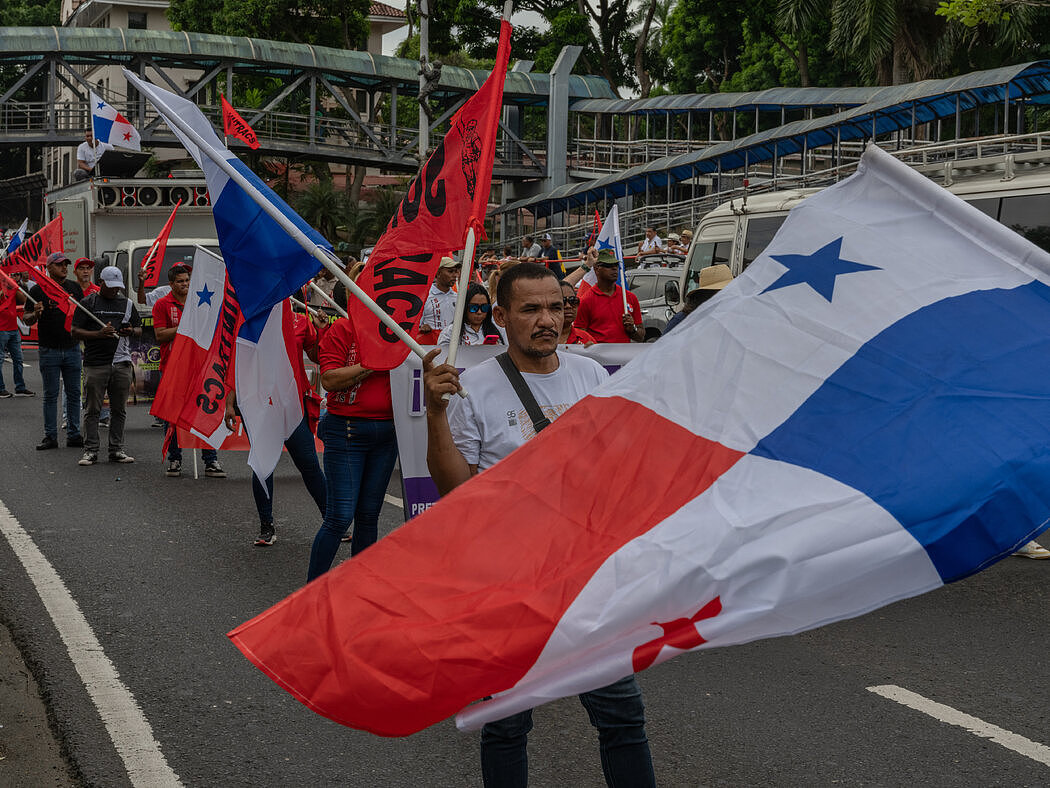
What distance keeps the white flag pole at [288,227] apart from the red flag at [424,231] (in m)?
0.16

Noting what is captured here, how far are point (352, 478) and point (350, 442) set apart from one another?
0.19 meters

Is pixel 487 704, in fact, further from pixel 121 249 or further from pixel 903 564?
pixel 121 249

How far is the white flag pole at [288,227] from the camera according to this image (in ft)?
14.4

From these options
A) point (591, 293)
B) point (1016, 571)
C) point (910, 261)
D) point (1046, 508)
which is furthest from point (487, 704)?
point (591, 293)

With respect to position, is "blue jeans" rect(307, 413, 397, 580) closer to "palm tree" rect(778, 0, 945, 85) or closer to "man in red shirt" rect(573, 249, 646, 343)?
"man in red shirt" rect(573, 249, 646, 343)

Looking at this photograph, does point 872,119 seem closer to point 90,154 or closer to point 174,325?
point 90,154

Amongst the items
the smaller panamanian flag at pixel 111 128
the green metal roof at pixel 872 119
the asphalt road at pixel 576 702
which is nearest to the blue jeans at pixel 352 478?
the asphalt road at pixel 576 702

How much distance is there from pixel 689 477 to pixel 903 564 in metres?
0.55

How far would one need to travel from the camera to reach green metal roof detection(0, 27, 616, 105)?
42.6 meters

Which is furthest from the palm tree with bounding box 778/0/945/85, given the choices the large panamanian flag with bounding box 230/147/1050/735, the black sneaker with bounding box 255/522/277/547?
the large panamanian flag with bounding box 230/147/1050/735

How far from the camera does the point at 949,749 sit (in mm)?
4848

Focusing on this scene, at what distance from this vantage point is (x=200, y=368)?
10078 mm

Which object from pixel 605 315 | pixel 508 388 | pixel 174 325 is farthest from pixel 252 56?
pixel 508 388

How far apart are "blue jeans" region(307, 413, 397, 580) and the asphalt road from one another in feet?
2.33
